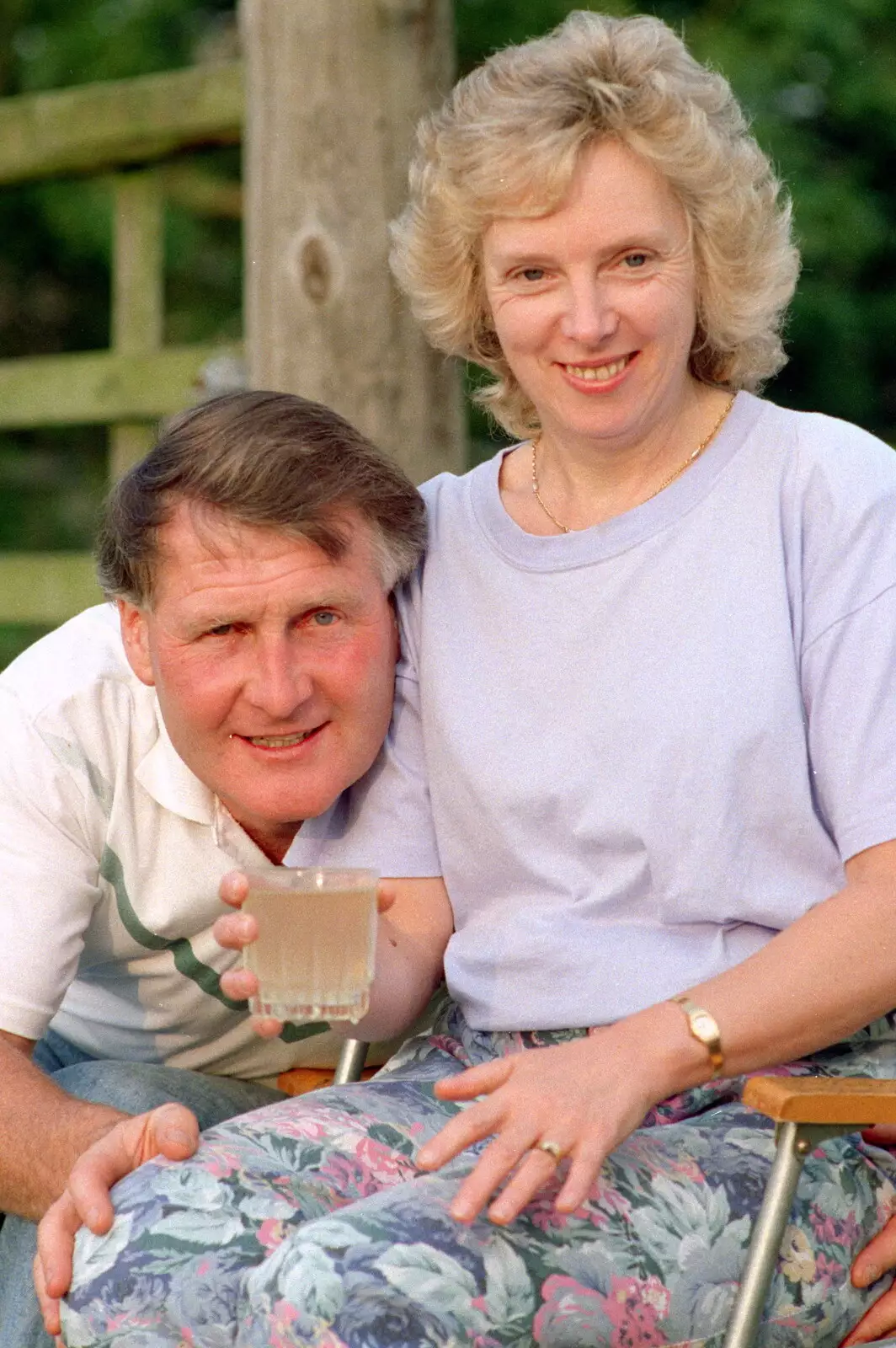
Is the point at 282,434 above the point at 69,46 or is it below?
below

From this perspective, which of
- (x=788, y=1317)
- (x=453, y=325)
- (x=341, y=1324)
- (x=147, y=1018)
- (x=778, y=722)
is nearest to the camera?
(x=341, y=1324)

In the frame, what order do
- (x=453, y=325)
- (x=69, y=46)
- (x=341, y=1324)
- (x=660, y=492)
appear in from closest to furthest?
(x=341, y=1324), (x=660, y=492), (x=453, y=325), (x=69, y=46)

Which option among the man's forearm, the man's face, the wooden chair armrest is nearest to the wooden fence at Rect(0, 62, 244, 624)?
the man's face

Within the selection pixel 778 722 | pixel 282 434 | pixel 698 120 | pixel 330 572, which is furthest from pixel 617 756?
pixel 698 120

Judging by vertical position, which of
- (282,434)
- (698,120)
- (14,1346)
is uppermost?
(698,120)

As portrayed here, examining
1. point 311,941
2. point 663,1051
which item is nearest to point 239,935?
point 311,941

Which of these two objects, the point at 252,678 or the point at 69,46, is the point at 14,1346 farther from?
the point at 69,46

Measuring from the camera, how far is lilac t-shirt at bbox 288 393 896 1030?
2.56m

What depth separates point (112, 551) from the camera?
291 centimetres

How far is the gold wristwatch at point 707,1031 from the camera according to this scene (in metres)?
2.35

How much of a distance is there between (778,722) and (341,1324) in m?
0.93

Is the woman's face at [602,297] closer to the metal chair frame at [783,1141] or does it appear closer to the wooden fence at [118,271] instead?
the metal chair frame at [783,1141]

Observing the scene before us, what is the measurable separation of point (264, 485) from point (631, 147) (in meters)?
0.67

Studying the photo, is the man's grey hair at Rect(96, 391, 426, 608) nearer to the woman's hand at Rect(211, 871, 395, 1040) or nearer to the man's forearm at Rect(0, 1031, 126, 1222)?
the woman's hand at Rect(211, 871, 395, 1040)
